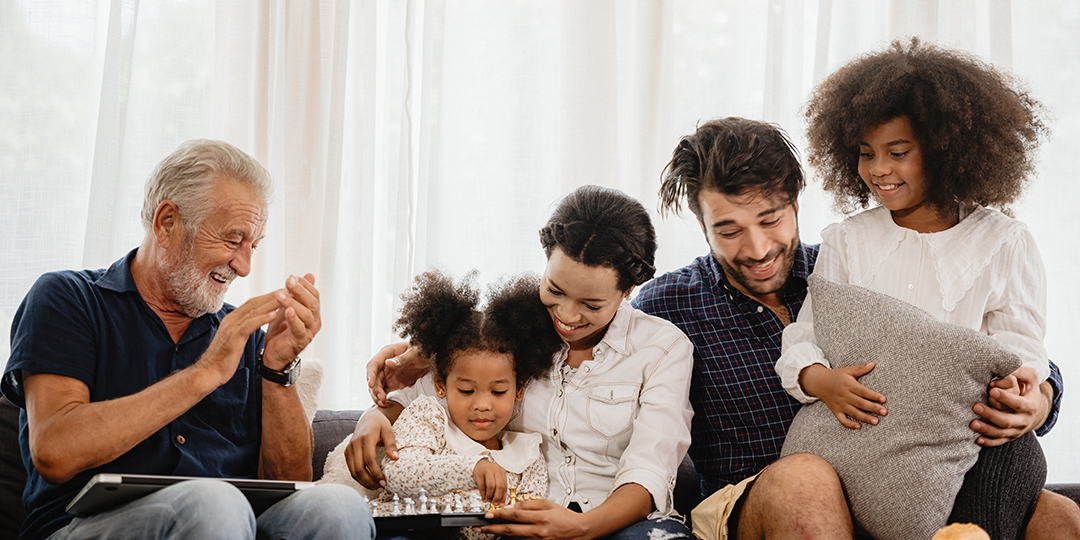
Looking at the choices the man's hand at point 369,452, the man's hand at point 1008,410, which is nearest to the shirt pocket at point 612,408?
the man's hand at point 369,452

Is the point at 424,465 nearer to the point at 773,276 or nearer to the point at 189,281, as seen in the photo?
the point at 189,281

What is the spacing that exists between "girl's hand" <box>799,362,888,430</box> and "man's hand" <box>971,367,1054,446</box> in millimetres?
191

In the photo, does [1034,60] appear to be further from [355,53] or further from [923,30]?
[355,53]

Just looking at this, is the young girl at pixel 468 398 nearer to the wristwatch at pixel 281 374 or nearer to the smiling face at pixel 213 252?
the wristwatch at pixel 281 374

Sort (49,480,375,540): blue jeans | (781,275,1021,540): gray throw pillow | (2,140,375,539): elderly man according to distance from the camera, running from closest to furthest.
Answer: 1. (49,480,375,540): blue jeans
2. (2,140,375,539): elderly man
3. (781,275,1021,540): gray throw pillow

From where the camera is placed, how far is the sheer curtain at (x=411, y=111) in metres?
2.61

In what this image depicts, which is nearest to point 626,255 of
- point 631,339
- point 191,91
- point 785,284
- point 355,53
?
point 631,339

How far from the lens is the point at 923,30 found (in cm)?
314

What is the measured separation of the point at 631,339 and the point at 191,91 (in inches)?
67.6

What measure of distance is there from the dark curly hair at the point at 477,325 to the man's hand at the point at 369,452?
0.22 metres

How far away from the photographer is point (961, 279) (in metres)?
1.94

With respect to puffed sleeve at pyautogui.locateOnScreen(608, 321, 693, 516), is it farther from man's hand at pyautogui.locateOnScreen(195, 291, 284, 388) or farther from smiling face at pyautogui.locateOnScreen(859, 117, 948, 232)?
man's hand at pyautogui.locateOnScreen(195, 291, 284, 388)

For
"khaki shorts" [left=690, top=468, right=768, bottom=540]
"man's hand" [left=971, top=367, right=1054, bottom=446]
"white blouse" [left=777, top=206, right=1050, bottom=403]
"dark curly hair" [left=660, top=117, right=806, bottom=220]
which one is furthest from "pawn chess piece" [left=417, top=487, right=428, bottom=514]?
"man's hand" [left=971, top=367, right=1054, bottom=446]

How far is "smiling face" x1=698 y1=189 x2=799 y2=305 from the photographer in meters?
2.00
